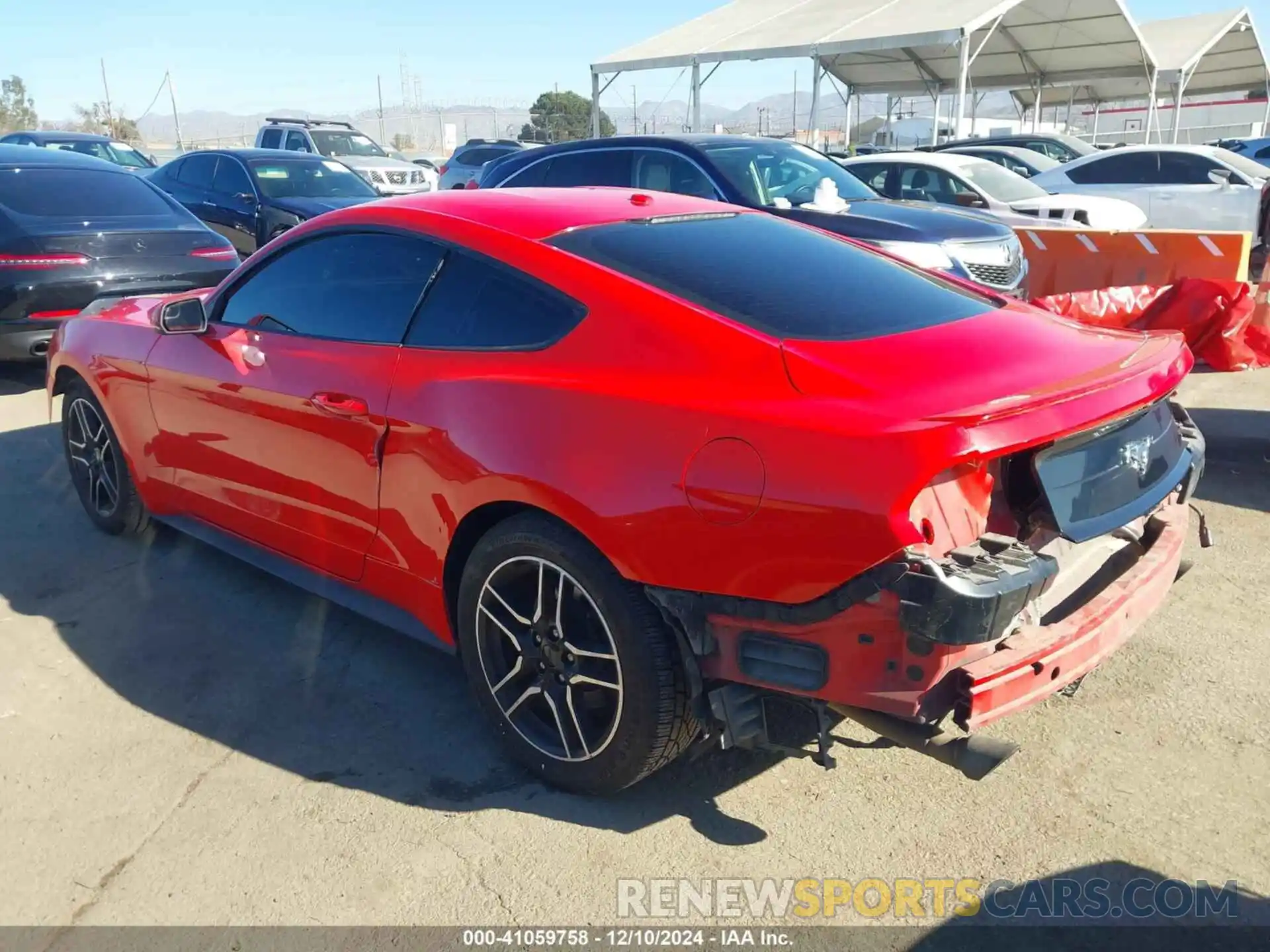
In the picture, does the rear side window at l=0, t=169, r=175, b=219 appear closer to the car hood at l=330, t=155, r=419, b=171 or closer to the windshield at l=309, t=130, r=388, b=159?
the car hood at l=330, t=155, r=419, b=171

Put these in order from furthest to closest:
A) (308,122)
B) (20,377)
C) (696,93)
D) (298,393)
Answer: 1. (696,93)
2. (308,122)
3. (20,377)
4. (298,393)

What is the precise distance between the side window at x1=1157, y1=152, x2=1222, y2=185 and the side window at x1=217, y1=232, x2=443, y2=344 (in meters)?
13.8

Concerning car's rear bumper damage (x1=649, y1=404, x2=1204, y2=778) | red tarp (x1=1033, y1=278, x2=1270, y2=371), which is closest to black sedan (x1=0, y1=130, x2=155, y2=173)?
A: red tarp (x1=1033, y1=278, x2=1270, y2=371)

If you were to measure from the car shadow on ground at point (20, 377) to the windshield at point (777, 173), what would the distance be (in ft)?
18.2

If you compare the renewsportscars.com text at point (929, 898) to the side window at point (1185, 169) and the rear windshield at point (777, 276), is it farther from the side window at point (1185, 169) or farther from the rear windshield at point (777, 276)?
the side window at point (1185, 169)

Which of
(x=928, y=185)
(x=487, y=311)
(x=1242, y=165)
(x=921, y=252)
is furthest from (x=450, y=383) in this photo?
(x=1242, y=165)

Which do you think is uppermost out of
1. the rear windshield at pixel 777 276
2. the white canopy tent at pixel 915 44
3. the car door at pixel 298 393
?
the white canopy tent at pixel 915 44

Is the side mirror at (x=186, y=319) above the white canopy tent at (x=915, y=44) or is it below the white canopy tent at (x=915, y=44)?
below

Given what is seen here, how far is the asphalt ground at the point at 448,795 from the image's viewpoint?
→ 8.61ft

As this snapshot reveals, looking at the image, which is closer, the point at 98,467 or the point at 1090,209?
the point at 98,467

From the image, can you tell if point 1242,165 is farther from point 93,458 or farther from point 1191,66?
point 1191,66

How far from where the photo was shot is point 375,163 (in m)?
18.1

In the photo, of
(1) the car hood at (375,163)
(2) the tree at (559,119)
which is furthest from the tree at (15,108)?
(1) the car hood at (375,163)

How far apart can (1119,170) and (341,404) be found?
559 inches
